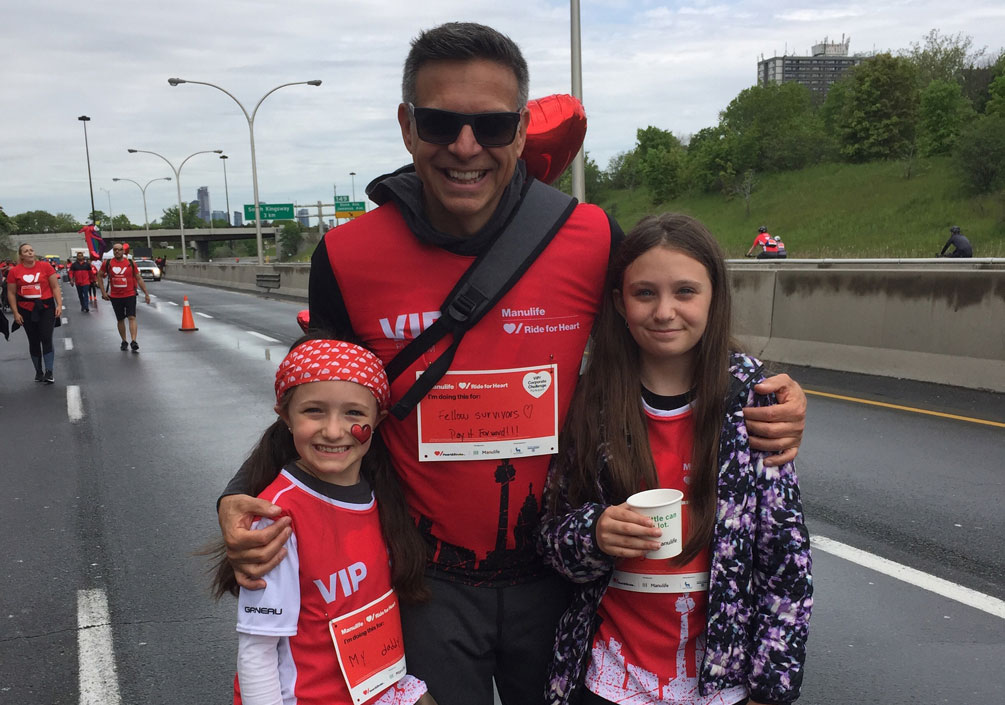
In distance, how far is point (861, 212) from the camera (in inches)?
1918

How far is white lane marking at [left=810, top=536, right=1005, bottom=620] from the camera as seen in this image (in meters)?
3.86

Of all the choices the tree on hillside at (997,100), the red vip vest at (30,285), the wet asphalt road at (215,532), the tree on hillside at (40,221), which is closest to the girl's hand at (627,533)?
the wet asphalt road at (215,532)

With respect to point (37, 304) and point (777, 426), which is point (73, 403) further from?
point (777, 426)

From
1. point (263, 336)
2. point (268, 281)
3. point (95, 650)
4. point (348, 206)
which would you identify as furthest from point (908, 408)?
point (348, 206)

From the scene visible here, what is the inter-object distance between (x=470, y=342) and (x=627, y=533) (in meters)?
0.53

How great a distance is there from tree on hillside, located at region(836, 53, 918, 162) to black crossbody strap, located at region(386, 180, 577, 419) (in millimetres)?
63584

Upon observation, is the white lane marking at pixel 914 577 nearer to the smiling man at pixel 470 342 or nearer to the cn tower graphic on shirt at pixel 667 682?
the cn tower graphic on shirt at pixel 667 682

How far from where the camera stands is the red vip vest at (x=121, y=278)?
1490 cm

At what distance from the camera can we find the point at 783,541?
5.72 ft

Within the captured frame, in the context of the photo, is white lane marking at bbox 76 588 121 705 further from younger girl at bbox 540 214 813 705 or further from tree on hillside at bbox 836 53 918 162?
tree on hillside at bbox 836 53 918 162

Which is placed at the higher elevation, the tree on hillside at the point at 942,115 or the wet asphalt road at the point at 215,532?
the tree on hillside at the point at 942,115

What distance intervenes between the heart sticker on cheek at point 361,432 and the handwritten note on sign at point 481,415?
0.39ft

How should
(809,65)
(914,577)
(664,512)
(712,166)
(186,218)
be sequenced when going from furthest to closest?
(809,65) < (186,218) < (712,166) < (914,577) < (664,512)

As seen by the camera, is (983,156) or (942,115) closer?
(983,156)
